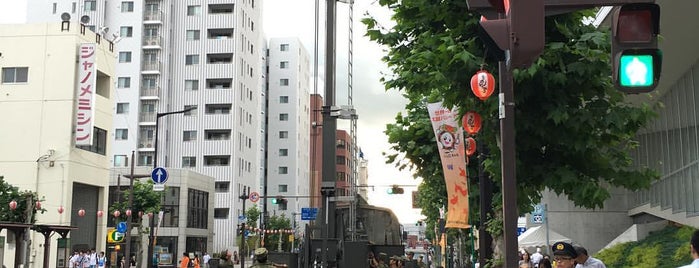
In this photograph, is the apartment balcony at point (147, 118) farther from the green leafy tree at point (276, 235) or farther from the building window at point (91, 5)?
the green leafy tree at point (276, 235)

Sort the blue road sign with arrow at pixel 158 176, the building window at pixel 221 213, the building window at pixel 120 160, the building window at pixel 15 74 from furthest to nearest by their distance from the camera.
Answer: the building window at pixel 221 213 → the building window at pixel 120 160 → the building window at pixel 15 74 → the blue road sign with arrow at pixel 158 176

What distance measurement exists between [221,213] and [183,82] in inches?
587

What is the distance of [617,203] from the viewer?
3744 cm

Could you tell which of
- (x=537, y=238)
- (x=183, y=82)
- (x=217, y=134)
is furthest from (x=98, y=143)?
(x=183, y=82)

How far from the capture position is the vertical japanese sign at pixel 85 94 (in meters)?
38.5

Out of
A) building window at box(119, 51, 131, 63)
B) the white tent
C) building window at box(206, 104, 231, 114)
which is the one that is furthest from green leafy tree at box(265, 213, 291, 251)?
the white tent

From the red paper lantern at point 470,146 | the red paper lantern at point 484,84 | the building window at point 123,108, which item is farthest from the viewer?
the building window at point 123,108

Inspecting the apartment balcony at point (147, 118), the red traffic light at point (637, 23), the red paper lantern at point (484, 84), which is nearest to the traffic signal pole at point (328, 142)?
the red paper lantern at point (484, 84)

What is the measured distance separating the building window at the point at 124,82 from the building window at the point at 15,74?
34233 mm

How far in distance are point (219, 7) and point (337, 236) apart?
62547 millimetres

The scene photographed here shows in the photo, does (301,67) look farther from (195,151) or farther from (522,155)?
(522,155)

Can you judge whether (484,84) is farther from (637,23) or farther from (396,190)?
(396,190)

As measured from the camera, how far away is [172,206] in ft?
206

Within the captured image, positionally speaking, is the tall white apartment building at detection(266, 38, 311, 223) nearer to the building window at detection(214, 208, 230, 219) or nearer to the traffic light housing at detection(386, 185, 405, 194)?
the building window at detection(214, 208, 230, 219)
